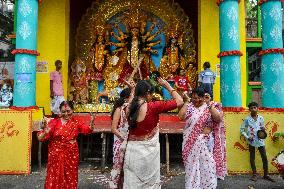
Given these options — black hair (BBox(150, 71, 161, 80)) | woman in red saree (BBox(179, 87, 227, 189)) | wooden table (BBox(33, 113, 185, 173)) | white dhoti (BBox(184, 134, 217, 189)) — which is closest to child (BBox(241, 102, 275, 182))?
wooden table (BBox(33, 113, 185, 173))

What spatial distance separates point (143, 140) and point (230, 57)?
16.5 ft

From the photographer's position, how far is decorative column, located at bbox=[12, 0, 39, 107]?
321 inches

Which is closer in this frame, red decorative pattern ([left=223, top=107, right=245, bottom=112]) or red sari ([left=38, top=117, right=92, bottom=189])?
red sari ([left=38, top=117, right=92, bottom=189])

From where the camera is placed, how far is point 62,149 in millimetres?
4910

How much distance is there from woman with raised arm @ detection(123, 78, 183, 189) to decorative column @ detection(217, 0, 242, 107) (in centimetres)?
464

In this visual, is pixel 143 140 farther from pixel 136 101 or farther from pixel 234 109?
pixel 234 109

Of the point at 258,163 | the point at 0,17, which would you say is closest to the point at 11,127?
the point at 258,163

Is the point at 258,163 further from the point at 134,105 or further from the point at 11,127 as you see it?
the point at 11,127

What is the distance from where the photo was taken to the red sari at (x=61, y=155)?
4.88 m

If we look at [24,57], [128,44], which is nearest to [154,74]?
[128,44]

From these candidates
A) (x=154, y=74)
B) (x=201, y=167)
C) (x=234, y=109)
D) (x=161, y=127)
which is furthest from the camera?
(x=154, y=74)

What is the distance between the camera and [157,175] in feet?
12.7

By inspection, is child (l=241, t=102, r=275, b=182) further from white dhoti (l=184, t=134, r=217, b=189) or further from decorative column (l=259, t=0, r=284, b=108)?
white dhoti (l=184, t=134, r=217, b=189)

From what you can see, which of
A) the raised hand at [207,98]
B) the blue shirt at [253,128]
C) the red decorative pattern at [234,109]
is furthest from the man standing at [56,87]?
the raised hand at [207,98]
